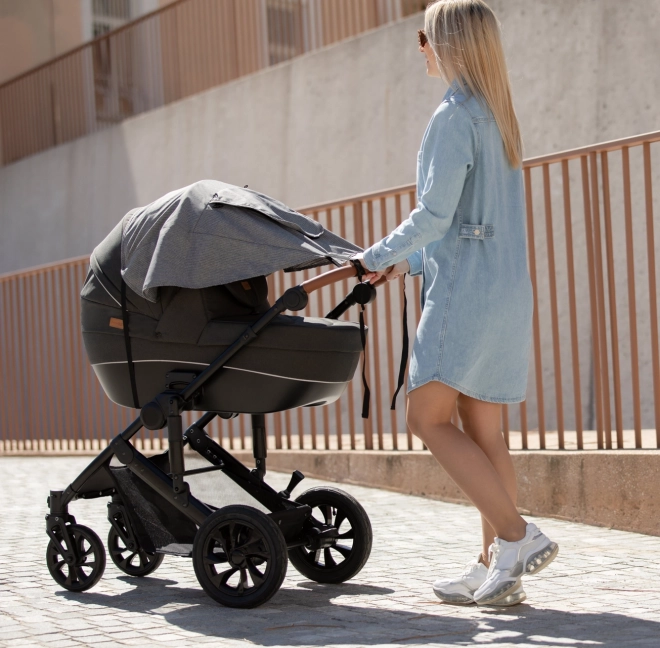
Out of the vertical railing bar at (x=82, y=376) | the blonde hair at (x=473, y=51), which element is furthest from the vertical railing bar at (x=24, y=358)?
the blonde hair at (x=473, y=51)

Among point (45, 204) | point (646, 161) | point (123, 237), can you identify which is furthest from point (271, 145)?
point (123, 237)

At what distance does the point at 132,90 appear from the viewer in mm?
13844

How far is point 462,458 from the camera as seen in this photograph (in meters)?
3.49

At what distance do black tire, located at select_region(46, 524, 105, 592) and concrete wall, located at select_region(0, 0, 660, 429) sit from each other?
407 centimetres

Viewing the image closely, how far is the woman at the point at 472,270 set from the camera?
11.3 feet

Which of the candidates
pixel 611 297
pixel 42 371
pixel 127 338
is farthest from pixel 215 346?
pixel 42 371

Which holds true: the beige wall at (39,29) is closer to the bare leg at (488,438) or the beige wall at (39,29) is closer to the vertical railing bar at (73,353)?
the vertical railing bar at (73,353)

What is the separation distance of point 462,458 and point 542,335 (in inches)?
193

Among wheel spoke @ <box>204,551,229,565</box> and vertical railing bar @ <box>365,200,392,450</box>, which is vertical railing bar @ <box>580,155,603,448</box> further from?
wheel spoke @ <box>204,551,229,565</box>

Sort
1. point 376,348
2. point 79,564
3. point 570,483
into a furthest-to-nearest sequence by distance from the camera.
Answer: point 376,348, point 570,483, point 79,564

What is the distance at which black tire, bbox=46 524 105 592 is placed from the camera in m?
4.03

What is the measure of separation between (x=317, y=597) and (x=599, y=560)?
1.31 metres

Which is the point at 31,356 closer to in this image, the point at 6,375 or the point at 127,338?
the point at 6,375

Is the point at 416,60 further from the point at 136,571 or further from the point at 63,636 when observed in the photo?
the point at 63,636
